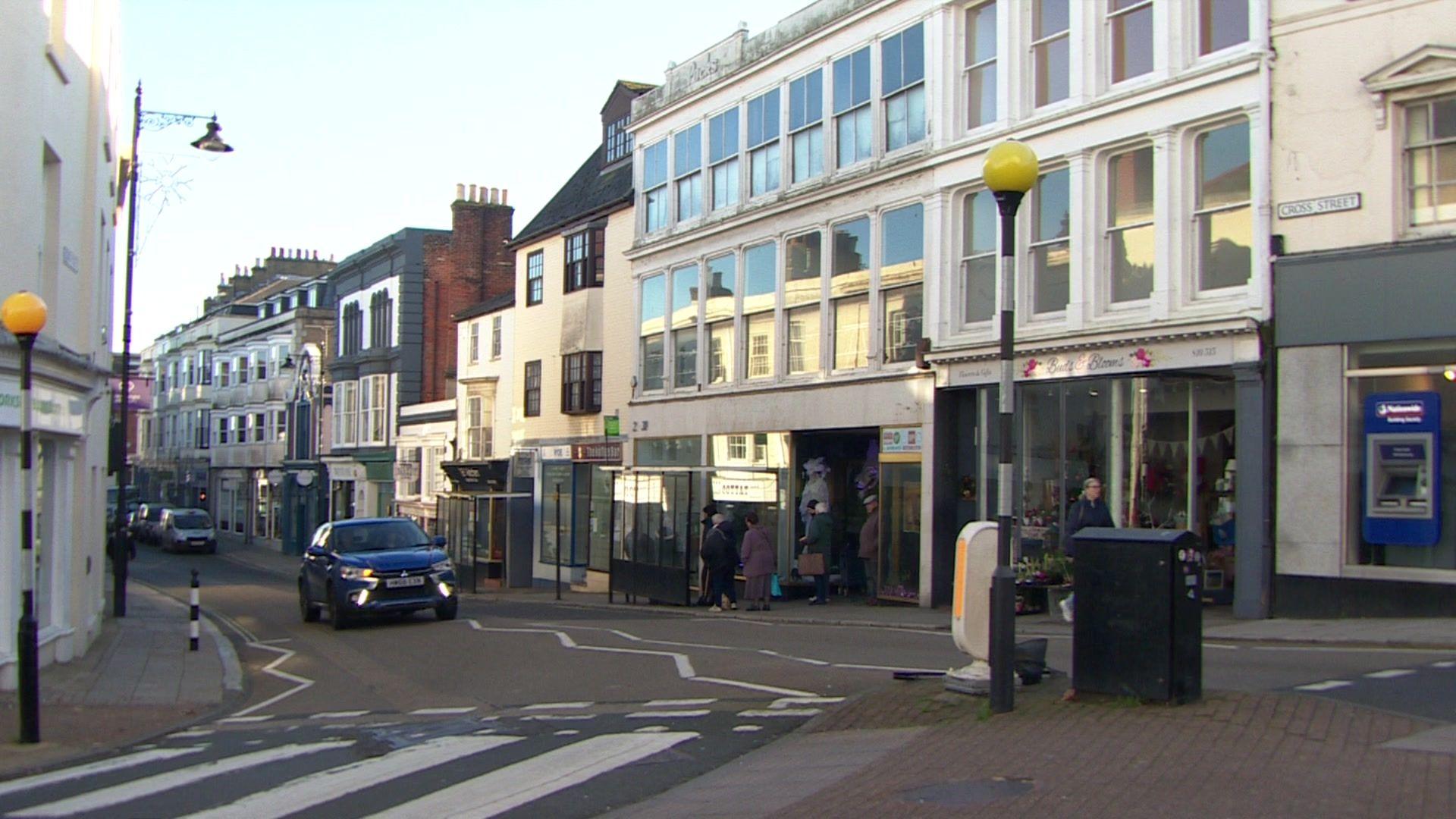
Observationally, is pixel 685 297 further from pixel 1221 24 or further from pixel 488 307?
pixel 1221 24

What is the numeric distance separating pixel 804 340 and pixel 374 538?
938 cm

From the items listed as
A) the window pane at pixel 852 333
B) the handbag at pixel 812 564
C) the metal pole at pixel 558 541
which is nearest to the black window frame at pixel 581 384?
the metal pole at pixel 558 541

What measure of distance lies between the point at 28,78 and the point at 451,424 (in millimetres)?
32673

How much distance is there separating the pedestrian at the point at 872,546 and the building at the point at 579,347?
911cm

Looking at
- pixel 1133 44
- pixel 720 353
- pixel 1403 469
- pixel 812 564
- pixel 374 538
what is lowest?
pixel 812 564

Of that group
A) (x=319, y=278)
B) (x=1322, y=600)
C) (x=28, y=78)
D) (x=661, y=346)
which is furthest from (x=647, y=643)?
(x=319, y=278)

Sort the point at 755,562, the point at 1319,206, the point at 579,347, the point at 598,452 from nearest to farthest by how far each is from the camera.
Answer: the point at 1319,206 < the point at 755,562 < the point at 598,452 < the point at 579,347

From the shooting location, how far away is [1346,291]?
55.4 feet

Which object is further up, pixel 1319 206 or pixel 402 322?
pixel 402 322

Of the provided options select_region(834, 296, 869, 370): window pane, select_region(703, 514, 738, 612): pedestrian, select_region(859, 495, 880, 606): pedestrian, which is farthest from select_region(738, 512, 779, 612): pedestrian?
select_region(834, 296, 869, 370): window pane

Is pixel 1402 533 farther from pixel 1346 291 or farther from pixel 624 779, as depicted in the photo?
pixel 624 779

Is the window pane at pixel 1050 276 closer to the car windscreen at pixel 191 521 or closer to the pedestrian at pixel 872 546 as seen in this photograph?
the pedestrian at pixel 872 546

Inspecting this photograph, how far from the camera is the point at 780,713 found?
1109 cm

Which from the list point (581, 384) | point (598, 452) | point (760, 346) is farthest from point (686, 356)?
point (581, 384)
